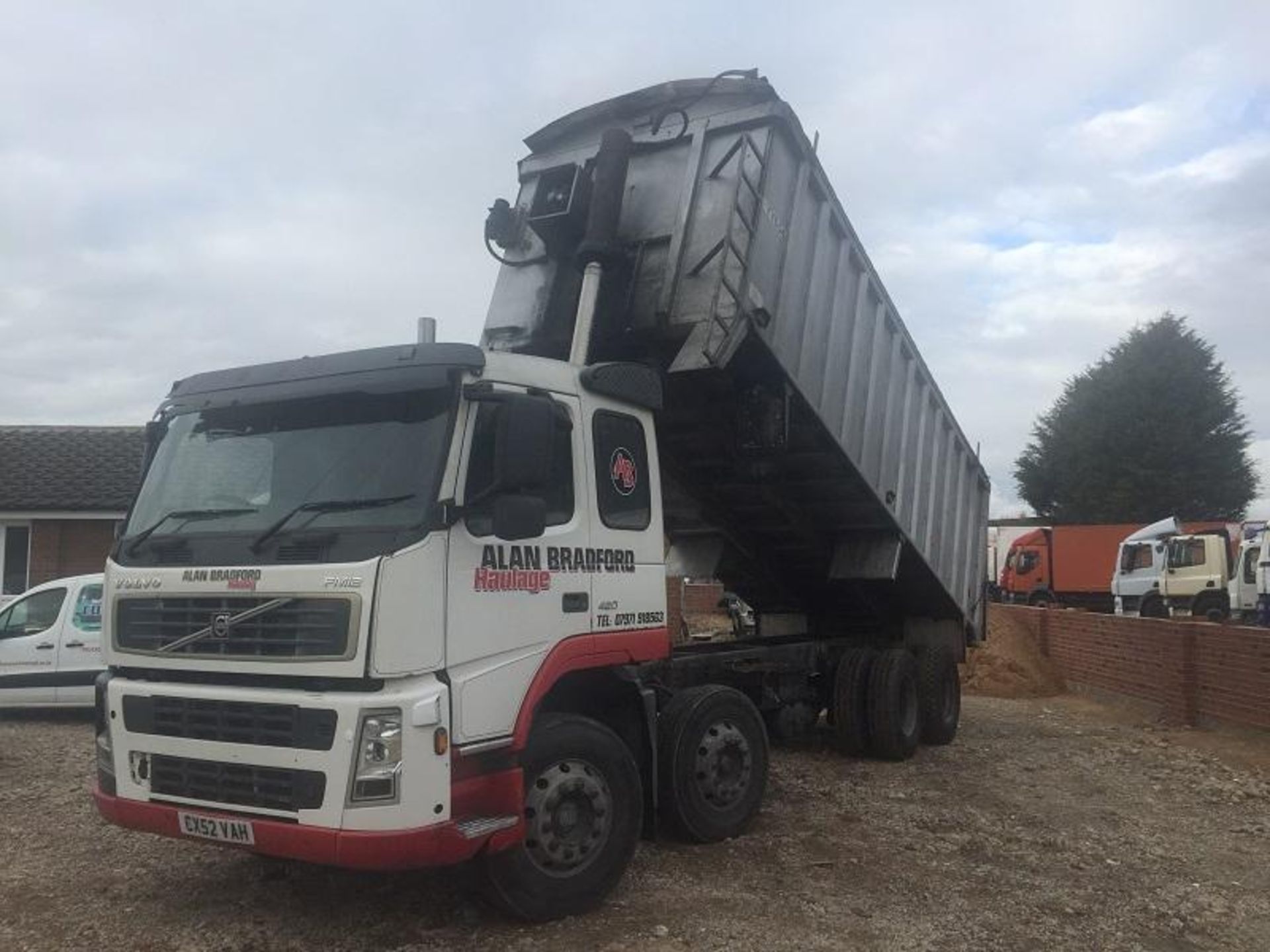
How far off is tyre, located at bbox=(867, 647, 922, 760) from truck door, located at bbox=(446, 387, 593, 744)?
4371 mm

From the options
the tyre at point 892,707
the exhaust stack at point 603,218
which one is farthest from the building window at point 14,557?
the exhaust stack at point 603,218

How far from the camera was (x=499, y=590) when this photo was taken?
4984 millimetres

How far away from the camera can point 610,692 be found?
589 centimetres

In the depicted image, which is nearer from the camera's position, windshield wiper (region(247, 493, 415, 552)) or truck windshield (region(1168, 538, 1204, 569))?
windshield wiper (region(247, 493, 415, 552))

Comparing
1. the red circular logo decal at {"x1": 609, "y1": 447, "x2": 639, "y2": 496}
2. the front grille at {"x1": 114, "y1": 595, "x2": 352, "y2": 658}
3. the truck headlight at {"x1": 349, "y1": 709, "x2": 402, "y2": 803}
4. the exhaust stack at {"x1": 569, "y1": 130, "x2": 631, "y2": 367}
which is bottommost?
the truck headlight at {"x1": 349, "y1": 709, "x2": 402, "y2": 803}

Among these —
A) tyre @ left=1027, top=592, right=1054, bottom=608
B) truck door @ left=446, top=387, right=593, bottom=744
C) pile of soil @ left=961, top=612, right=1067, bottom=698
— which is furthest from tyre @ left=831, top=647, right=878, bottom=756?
tyre @ left=1027, top=592, right=1054, bottom=608

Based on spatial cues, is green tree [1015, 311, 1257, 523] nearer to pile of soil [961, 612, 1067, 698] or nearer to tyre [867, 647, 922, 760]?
pile of soil [961, 612, 1067, 698]

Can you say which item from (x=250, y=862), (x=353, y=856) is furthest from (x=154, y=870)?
(x=353, y=856)

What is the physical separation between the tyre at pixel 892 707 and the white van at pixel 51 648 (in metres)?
7.59

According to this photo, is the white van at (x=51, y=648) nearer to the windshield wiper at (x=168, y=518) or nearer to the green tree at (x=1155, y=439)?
the windshield wiper at (x=168, y=518)

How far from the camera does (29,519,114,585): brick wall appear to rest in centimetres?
1856

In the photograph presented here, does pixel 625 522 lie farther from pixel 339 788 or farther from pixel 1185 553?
pixel 1185 553

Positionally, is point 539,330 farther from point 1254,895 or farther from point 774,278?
point 1254,895

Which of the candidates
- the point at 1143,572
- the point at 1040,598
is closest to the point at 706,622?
the point at 1143,572
